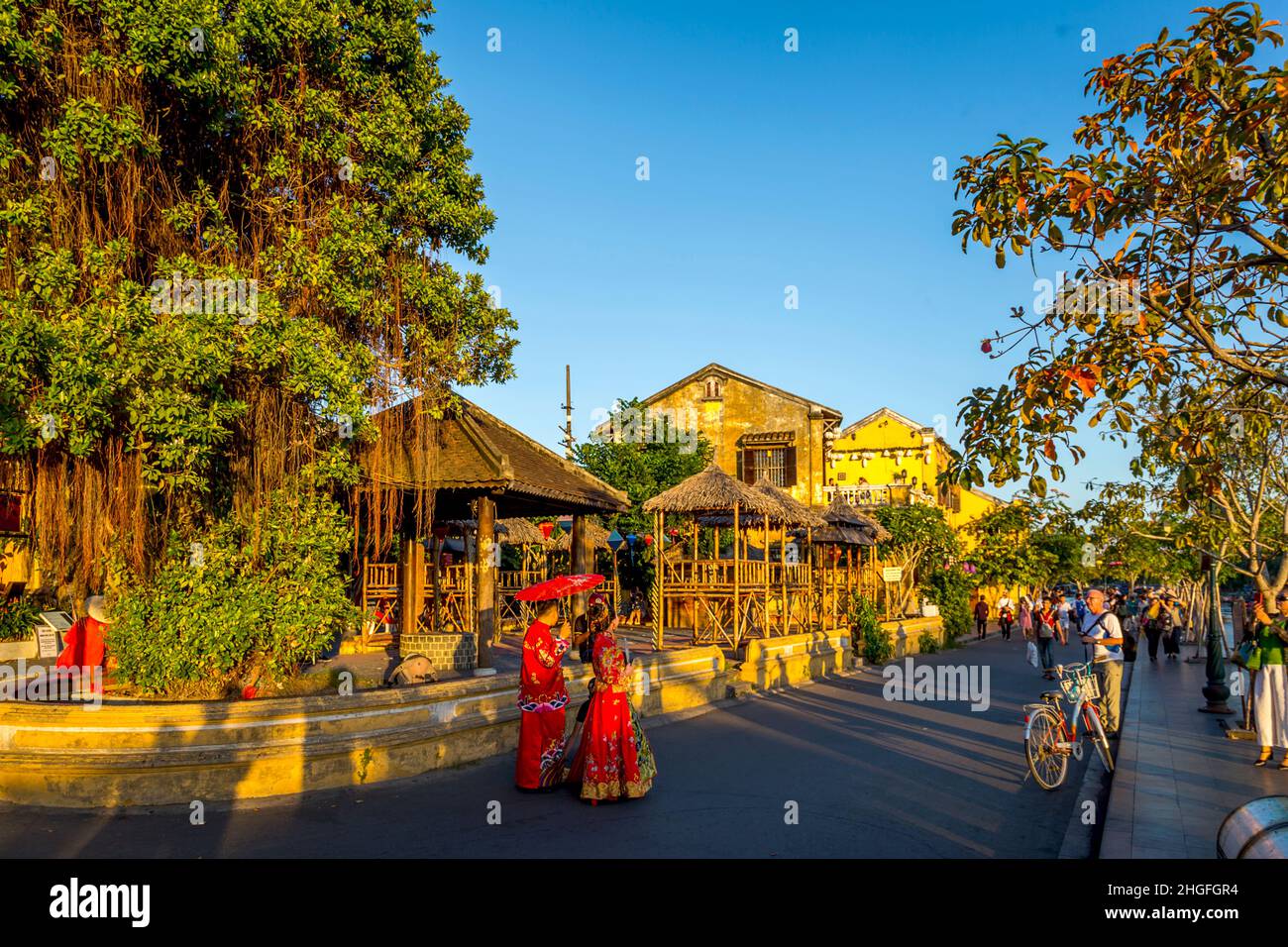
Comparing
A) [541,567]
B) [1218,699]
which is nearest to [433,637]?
[1218,699]

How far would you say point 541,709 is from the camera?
339 inches

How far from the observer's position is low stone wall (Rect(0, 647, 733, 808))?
25.5ft

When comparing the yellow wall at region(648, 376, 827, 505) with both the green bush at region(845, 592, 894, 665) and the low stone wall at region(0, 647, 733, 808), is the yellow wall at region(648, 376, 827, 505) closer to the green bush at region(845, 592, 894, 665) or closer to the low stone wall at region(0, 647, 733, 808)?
the green bush at region(845, 592, 894, 665)

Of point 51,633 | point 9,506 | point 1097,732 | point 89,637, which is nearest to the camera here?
point 1097,732

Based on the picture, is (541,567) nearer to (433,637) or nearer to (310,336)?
(433,637)

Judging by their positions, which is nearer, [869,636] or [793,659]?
[793,659]

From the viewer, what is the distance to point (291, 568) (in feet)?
32.5

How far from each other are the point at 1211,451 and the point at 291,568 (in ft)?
27.7

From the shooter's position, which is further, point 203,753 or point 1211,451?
point 203,753

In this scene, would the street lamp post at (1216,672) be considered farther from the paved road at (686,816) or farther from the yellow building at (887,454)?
the yellow building at (887,454)

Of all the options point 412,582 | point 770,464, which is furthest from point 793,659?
point 770,464

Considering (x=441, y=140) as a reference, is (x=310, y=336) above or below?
below

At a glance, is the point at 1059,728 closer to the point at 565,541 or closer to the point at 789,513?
the point at 789,513

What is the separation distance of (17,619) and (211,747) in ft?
36.7
